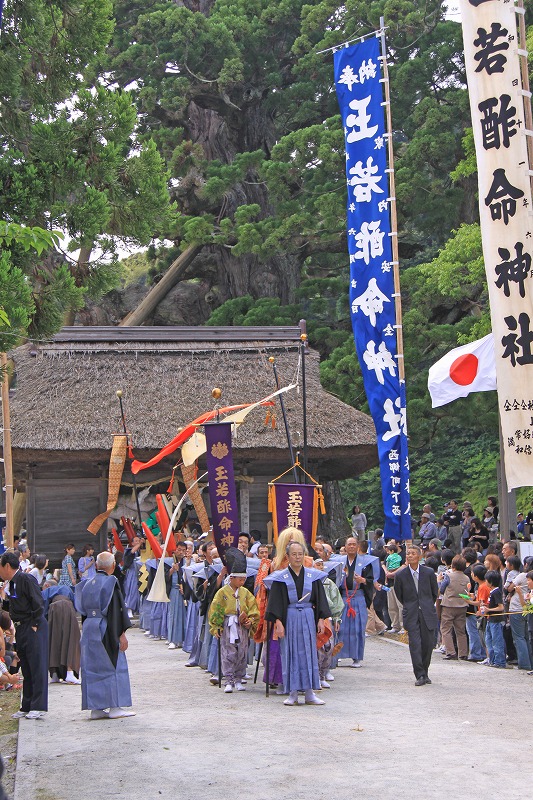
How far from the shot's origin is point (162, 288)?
29.9 metres

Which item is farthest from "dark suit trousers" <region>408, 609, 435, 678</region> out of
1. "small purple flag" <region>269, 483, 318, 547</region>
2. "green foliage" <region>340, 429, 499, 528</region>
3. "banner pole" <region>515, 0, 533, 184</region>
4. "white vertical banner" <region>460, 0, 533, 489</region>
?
"green foliage" <region>340, 429, 499, 528</region>

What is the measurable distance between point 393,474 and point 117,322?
16.6m

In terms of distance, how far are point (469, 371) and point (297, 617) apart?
5487mm

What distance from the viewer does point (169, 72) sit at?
28.3m

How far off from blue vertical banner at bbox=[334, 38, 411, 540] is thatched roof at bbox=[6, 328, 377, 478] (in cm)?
568

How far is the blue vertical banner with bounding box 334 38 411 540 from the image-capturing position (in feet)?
53.6

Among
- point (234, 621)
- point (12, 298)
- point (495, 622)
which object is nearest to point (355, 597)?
point (495, 622)

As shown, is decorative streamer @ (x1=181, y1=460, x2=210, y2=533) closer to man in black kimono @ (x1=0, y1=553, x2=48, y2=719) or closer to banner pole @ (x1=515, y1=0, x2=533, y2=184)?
man in black kimono @ (x1=0, y1=553, x2=48, y2=719)

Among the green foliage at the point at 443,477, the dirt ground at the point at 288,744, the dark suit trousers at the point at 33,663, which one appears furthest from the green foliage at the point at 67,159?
the green foliage at the point at 443,477

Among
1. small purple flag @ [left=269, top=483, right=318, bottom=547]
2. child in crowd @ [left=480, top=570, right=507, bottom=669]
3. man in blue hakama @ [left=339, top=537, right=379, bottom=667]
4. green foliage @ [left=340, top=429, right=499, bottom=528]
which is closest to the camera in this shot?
child in crowd @ [left=480, top=570, right=507, bottom=669]

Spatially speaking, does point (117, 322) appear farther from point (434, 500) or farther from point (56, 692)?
point (56, 692)

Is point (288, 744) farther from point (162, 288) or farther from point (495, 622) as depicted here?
point (162, 288)

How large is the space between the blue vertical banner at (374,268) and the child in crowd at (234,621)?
482 cm

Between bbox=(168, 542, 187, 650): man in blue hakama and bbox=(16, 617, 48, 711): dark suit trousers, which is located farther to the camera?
bbox=(168, 542, 187, 650): man in blue hakama
